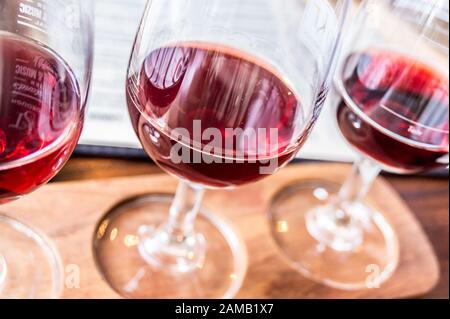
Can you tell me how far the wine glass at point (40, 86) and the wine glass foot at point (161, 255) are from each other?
147 mm

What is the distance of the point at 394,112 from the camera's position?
598 millimetres

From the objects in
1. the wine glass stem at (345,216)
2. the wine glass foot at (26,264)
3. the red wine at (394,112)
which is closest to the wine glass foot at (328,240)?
the wine glass stem at (345,216)

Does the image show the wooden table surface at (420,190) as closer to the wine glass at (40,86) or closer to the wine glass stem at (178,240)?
the wine glass stem at (178,240)

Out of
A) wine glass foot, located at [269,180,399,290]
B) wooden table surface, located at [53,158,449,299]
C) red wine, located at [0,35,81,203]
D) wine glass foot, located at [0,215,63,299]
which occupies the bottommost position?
wine glass foot, located at [0,215,63,299]

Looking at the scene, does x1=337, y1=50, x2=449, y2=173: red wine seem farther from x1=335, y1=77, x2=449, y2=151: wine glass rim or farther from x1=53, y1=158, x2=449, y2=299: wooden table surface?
x1=53, y1=158, x2=449, y2=299: wooden table surface

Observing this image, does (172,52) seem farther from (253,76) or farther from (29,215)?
(29,215)

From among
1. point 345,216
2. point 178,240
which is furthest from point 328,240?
point 178,240

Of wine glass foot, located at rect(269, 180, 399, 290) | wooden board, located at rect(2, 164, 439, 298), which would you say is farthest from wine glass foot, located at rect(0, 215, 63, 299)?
wine glass foot, located at rect(269, 180, 399, 290)

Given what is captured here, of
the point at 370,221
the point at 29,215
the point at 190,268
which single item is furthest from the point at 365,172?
the point at 29,215

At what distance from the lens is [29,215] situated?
0.60 m

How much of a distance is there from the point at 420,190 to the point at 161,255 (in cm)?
30

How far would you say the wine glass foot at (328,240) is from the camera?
660mm

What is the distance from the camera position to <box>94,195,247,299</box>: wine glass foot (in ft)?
1.96

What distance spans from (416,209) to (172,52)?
363 mm
